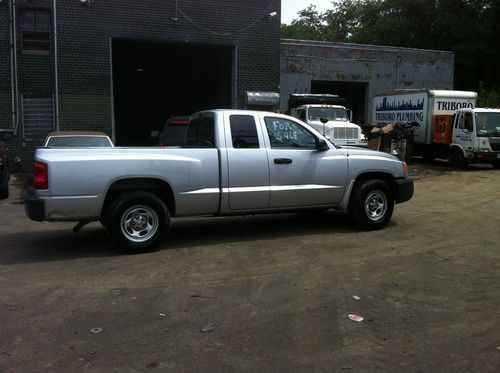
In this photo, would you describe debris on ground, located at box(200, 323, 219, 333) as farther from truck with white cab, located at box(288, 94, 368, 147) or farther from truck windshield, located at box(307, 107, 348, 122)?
truck windshield, located at box(307, 107, 348, 122)

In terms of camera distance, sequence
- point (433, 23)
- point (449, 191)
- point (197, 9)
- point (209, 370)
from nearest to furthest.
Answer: point (209, 370) < point (449, 191) < point (197, 9) < point (433, 23)

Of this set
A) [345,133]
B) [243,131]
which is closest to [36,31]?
[345,133]

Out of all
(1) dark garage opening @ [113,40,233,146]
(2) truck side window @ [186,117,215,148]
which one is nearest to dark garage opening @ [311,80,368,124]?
(1) dark garage opening @ [113,40,233,146]

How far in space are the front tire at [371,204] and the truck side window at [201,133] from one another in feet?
8.09

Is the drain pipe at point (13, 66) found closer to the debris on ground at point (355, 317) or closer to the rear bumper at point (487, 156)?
the rear bumper at point (487, 156)

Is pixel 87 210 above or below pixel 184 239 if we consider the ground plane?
above

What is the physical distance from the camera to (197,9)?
65.4 feet

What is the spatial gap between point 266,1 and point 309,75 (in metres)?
7.78

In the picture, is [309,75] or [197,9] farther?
[309,75]

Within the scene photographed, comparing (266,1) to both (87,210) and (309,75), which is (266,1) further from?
(87,210)

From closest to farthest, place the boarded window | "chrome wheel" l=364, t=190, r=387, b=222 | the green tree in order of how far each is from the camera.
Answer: "chrome wheel" l=364, t=190, r=387, b=222
the boarded window
the green tree

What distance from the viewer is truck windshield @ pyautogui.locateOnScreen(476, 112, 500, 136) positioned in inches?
A: 768

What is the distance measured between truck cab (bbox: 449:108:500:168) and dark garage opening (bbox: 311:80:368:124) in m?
10.1

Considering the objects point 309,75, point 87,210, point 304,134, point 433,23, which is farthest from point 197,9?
point 433,23
